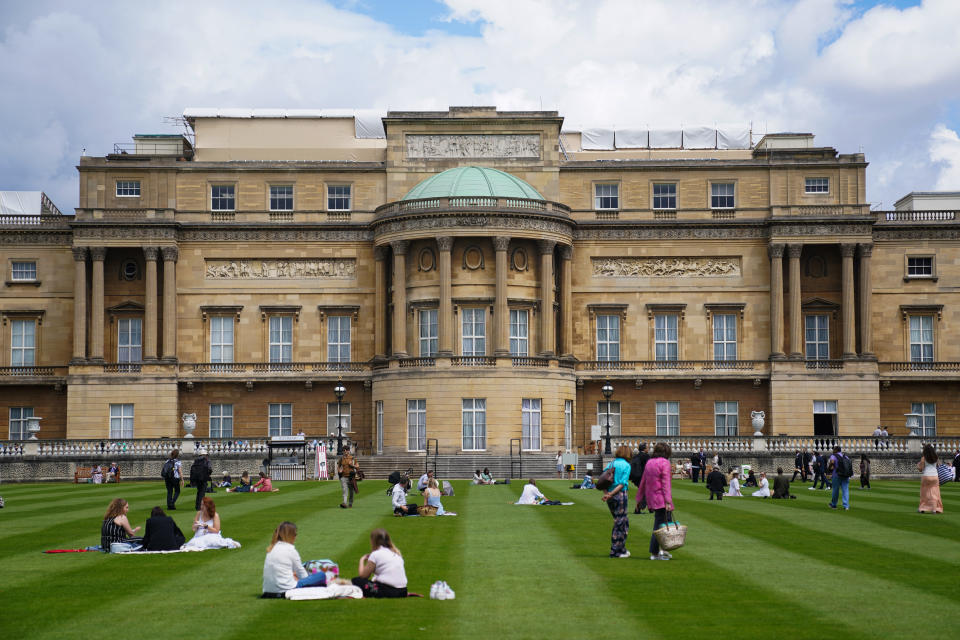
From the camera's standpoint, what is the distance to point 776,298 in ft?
232

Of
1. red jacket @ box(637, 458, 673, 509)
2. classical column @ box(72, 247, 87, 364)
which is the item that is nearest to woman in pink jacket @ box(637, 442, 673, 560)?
red jacket @ box(637, 458, 673, 509)

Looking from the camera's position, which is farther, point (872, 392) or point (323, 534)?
point (872, 392)

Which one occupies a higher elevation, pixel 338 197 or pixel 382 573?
pixel 338 197

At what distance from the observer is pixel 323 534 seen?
87.9 feet

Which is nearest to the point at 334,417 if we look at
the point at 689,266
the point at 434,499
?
the point at 689,266

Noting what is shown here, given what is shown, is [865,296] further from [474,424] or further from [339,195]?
[339,195]

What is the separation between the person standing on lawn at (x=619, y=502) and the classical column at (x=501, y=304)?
41.3 metres

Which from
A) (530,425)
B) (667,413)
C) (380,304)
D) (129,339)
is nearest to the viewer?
(530,425)

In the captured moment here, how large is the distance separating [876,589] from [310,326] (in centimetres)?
5624

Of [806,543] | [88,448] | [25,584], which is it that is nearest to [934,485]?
[806,543]

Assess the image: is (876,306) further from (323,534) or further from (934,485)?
(323,534)

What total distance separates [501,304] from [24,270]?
29633 mm

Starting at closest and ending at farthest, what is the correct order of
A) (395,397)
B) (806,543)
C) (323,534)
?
(806,543) → (323,534) → (395,397)

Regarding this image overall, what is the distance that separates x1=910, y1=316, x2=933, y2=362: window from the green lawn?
4127 centimetres
